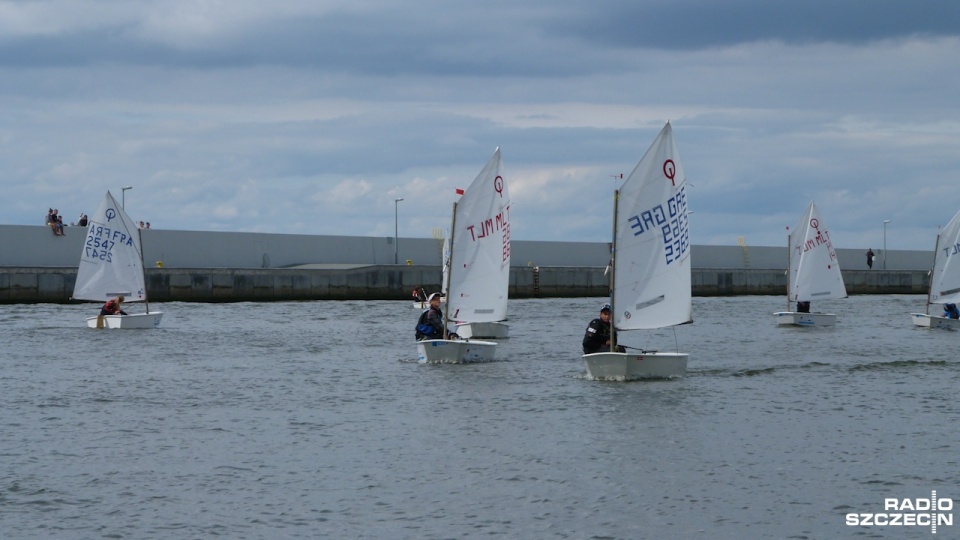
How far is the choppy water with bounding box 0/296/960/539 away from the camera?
50.6 ft

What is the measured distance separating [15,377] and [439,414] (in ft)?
40.6

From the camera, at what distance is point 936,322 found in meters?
50.2

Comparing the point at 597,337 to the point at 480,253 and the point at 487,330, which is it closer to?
the point at 480,253

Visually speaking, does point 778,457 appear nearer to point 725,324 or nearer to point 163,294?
point 725,324

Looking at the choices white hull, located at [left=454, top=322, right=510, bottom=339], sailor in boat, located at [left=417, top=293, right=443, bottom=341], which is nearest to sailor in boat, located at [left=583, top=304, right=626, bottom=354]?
sailor in boat, located at [left=417, top=293, right=443, bottom=341]

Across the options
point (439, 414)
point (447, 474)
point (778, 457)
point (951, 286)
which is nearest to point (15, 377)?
point (439, 414)

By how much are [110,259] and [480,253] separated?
21.1 m

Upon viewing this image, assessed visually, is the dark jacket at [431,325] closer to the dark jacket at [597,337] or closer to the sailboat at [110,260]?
the dark jacket at [597,337]

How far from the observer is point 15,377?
30391 mm

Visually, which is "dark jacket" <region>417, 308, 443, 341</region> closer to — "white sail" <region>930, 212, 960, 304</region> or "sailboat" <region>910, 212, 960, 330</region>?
"sailboat" <region>910, 212, 960, 330</region>

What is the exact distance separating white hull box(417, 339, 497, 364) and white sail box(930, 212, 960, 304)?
25411 millimetres

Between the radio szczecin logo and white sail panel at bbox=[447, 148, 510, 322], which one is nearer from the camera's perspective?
the radio szczecin logo

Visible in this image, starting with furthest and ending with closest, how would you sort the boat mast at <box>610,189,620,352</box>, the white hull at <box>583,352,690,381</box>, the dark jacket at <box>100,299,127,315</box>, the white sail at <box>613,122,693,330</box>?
1. the dark jacket at <box>100,299,127,315</box>
2. the white sail at <box>613,122,693,330</box>
3. the boat mast at <box>610,189,620,352</box>
4. the white hull at <box>583,352,690,381</box>

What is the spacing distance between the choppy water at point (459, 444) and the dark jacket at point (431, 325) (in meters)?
1.14
